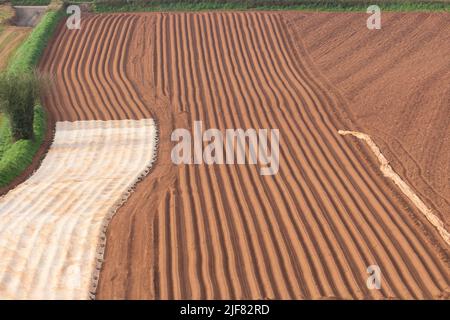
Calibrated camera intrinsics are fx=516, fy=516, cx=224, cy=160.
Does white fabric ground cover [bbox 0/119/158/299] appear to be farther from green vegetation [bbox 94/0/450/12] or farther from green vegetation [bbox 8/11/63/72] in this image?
green vegetation [bbox 94/0/450/12]

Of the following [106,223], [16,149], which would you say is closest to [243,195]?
[106,223]

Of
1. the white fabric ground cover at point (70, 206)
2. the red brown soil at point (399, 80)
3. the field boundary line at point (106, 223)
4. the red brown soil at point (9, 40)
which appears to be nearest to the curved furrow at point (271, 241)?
the field boundary line at point (106, 223)

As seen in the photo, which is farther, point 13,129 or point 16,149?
point 13,129

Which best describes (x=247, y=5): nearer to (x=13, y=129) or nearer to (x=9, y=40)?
(x=9, y=40)

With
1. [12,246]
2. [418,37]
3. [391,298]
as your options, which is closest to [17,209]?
[12,246]

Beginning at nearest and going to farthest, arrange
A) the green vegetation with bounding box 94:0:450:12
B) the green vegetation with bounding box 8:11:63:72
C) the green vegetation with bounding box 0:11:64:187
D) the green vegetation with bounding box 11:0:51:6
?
the green vegetation with bounding box 0:11:64:187
the green vegetation with bounding box 8:11:63:72
the green vegetation with bounding box 94:0:450:12
the green vegetation with bounding box 11:0:51:6

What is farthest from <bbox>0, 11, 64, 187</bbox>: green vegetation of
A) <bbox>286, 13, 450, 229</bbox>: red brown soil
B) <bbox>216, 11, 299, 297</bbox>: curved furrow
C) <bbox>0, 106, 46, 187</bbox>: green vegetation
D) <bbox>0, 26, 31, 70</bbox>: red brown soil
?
<bbox>286, 13, 450, 229</bbox>: red brown soil
